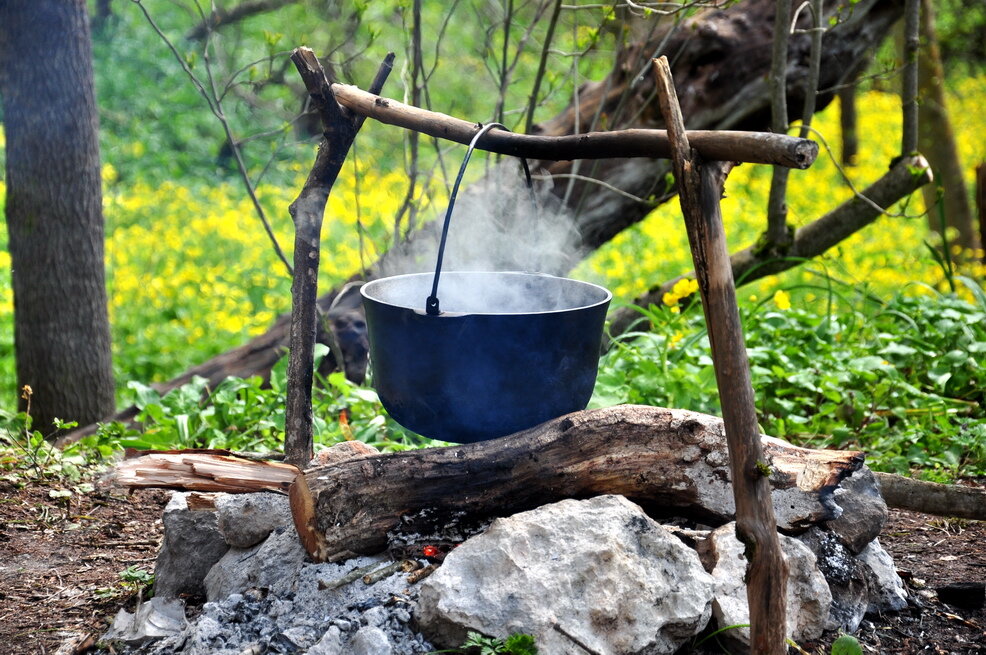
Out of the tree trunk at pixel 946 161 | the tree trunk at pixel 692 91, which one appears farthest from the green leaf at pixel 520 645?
the tree trunk at pixel 946 161

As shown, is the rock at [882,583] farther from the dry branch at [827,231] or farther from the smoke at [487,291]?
the dry branch at [827,231]

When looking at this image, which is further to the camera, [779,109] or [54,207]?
[54,207]

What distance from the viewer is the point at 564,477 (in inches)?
96.6

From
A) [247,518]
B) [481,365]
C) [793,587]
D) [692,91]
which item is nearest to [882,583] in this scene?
[793,587]

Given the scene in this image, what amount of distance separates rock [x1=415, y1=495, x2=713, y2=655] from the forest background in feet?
4.47

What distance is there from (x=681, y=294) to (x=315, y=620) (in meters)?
2.40

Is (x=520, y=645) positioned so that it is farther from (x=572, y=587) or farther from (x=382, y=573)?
(x=382, y=573)

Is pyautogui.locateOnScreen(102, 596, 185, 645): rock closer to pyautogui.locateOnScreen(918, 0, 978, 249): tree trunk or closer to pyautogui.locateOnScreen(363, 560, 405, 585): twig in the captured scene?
pyautogui.locateOnScreen(363, 560, 405, 585): twig

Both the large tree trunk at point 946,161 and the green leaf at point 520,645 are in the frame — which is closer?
the green leaf at point 520,645

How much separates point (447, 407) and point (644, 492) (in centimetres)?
63

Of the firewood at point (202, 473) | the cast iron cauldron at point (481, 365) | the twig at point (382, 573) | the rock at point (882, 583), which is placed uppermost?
the cast iron cauldron at point (481, 365)

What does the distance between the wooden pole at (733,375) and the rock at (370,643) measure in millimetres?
864

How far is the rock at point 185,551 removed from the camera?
8.55 ft

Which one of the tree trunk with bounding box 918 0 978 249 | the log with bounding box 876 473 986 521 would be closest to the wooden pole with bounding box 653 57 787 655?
the log with bounding box 876 473 986 521
